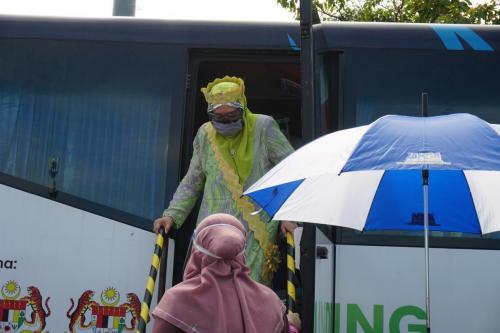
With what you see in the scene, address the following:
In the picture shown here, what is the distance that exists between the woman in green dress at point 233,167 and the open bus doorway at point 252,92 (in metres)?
0.30

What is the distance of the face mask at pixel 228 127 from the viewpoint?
4664mm

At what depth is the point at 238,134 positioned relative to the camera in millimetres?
4781

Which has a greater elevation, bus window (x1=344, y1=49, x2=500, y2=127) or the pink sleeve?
bus window (x1=344, y1=49, x2=500, y2=127)

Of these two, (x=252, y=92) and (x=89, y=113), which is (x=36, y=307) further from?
(x=252, y=92)

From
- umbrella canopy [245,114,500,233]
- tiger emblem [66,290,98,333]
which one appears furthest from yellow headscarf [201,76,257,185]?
tiger emblem [66,290,98,333]

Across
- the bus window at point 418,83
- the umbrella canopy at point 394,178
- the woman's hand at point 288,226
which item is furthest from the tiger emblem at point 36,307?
the bus window at point 418,83

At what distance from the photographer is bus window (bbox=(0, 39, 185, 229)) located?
4992 mm

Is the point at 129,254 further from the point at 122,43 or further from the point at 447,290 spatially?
the point at 447,290

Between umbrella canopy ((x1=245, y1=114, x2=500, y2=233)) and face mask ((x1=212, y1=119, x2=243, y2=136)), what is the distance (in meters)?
1.06

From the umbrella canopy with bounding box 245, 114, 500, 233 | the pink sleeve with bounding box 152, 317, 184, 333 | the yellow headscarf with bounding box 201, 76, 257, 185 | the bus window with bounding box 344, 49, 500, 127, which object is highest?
the bus window with bounding box 344, 49, 500, 127

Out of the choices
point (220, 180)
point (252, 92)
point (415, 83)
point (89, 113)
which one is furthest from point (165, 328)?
point (252, 92)

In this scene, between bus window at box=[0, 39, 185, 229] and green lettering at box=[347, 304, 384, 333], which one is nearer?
green lettering at box=[347, 304, 384, 333]

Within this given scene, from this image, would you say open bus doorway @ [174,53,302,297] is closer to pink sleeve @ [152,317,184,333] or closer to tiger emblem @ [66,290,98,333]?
tiger emblem @ [66,290,98,333]

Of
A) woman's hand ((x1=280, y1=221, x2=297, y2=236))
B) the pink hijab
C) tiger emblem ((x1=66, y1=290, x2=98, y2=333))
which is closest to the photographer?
the pink hijab
